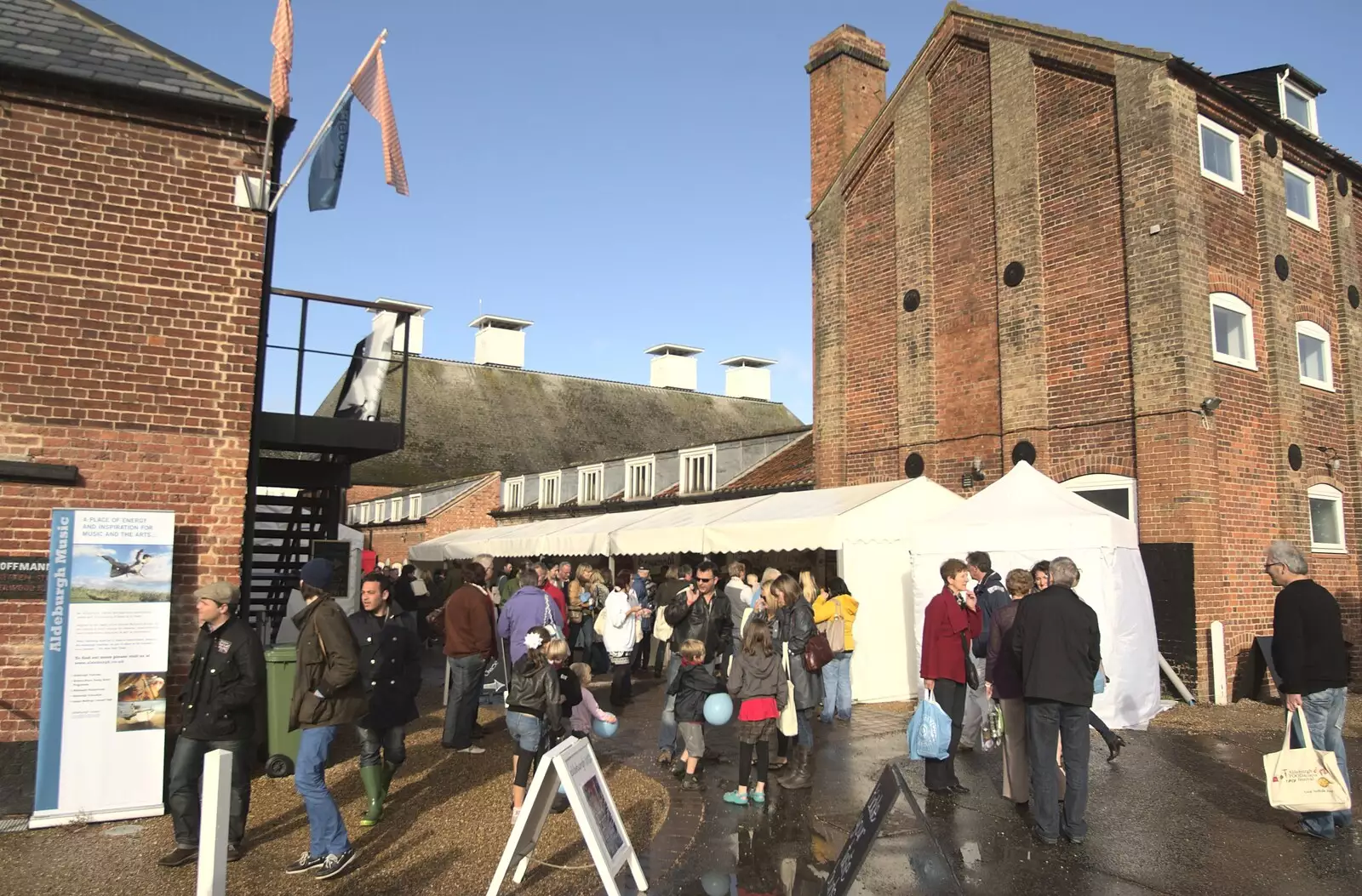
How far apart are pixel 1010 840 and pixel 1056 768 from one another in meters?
0.60

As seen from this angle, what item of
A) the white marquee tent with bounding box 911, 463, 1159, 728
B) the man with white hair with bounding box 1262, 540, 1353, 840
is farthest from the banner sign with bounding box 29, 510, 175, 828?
the man with white hair with bounding box 1262, 540, 1353, 840

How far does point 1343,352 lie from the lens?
15.9 metres

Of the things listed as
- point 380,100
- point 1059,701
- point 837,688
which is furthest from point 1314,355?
point 380,100

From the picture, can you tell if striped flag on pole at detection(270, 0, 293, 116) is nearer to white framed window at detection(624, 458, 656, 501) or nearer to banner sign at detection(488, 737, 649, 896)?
banner sign at detection(488, 737, 649, 896)

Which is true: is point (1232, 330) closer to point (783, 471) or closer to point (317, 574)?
point (783, 471)

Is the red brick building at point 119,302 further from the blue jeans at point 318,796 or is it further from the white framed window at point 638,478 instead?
the white framed window at point 638,478

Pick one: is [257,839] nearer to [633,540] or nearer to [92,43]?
[92,43]

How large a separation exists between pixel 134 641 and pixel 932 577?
8.97 meters

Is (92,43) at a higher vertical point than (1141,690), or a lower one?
higher

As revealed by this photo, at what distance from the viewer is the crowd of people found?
6168 mm

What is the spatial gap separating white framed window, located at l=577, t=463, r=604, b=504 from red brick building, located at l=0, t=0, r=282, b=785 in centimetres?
2201

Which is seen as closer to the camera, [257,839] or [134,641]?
[257,839]

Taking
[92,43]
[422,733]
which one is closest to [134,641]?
[422,733]

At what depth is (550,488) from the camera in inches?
1300
